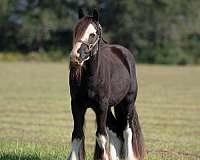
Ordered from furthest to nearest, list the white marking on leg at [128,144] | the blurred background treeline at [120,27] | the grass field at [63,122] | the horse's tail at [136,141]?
1. the blurred background treeline at [120,27]
2. the grass field at [63,122]
3. the horse's tail at [136,141]
4. the white marking on leg at [128,144]

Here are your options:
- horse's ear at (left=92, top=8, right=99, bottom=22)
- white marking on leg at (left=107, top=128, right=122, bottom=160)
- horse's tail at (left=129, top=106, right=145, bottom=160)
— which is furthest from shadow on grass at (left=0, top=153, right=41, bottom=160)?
horse's ear at (left=92, top=8, right=99, bottom=22)

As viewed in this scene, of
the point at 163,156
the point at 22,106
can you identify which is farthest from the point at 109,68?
the point at 22,106

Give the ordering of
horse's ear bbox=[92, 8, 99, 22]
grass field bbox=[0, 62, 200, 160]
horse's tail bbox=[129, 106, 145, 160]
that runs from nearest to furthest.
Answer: horse's ear bbox=[92, 8, 99, 22], horse's tail bbox=[129, 106, 145, 160], grass field bbox=[0, 62, 200, 160]

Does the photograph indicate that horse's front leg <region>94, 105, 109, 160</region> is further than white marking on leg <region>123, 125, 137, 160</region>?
No

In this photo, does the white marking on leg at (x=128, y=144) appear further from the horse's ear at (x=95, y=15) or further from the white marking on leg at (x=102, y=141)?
the horse's ear at (x=95, y=15)

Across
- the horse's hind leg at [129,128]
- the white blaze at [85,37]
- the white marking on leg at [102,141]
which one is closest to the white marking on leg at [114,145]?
the horse's hind leg at [129,128]

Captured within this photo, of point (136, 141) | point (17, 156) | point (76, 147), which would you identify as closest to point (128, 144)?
point (136, 141)

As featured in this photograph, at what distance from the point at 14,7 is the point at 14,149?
55.6m

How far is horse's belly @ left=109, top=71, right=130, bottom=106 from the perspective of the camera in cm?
867

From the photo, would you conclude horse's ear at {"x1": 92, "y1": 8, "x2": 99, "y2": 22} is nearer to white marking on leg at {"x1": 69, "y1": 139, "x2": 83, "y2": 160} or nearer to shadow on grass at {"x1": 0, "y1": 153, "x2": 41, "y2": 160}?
white marking on leg at {"x1": 69, "y1": 139, "x2": 83, "y2": 160}

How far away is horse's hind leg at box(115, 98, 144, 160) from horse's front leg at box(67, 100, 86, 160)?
1124 mm

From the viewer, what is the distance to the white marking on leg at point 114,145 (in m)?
9.23

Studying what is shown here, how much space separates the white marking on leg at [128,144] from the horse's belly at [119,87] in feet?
2.13

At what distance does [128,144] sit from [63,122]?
679 centimetres
